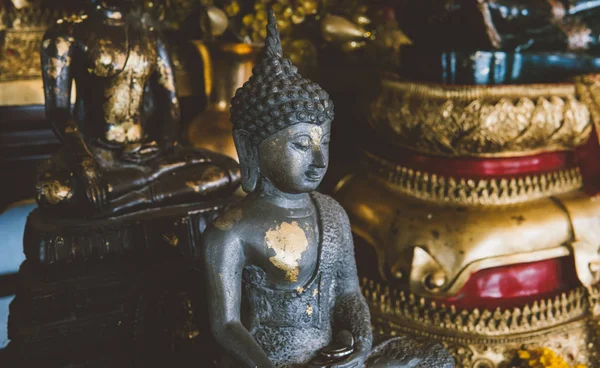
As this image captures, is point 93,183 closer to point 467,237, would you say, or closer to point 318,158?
point 318,158

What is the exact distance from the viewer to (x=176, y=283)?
1491mm

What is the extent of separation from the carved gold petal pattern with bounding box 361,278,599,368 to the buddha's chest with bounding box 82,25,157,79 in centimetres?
101

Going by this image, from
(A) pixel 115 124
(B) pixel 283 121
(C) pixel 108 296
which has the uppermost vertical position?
(B) pixel 283 121

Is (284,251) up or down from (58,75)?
down

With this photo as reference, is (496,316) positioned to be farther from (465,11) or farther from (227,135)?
(227,135)

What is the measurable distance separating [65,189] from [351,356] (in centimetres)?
91

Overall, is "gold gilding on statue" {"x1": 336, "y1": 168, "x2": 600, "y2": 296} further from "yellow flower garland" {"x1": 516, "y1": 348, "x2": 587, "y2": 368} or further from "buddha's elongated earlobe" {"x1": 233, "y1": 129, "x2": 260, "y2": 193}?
"buddha's elongated earlobe" {"x1": 233, "y1": 129, "x2": 260, "y2": 193}

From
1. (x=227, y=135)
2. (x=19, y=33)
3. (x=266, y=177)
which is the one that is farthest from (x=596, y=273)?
(x=19, y=33)

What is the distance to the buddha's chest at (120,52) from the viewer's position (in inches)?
67.0

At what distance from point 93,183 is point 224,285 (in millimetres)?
702

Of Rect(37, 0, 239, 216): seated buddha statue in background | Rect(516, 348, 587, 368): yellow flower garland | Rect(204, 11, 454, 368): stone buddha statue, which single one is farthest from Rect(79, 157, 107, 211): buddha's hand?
Rect(516, 348, 587, 368): yellow flower garland

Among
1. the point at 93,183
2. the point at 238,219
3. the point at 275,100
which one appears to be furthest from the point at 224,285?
the point at 93,183

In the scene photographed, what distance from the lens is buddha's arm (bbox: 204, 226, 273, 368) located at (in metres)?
1.00

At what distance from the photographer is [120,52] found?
1.73m
